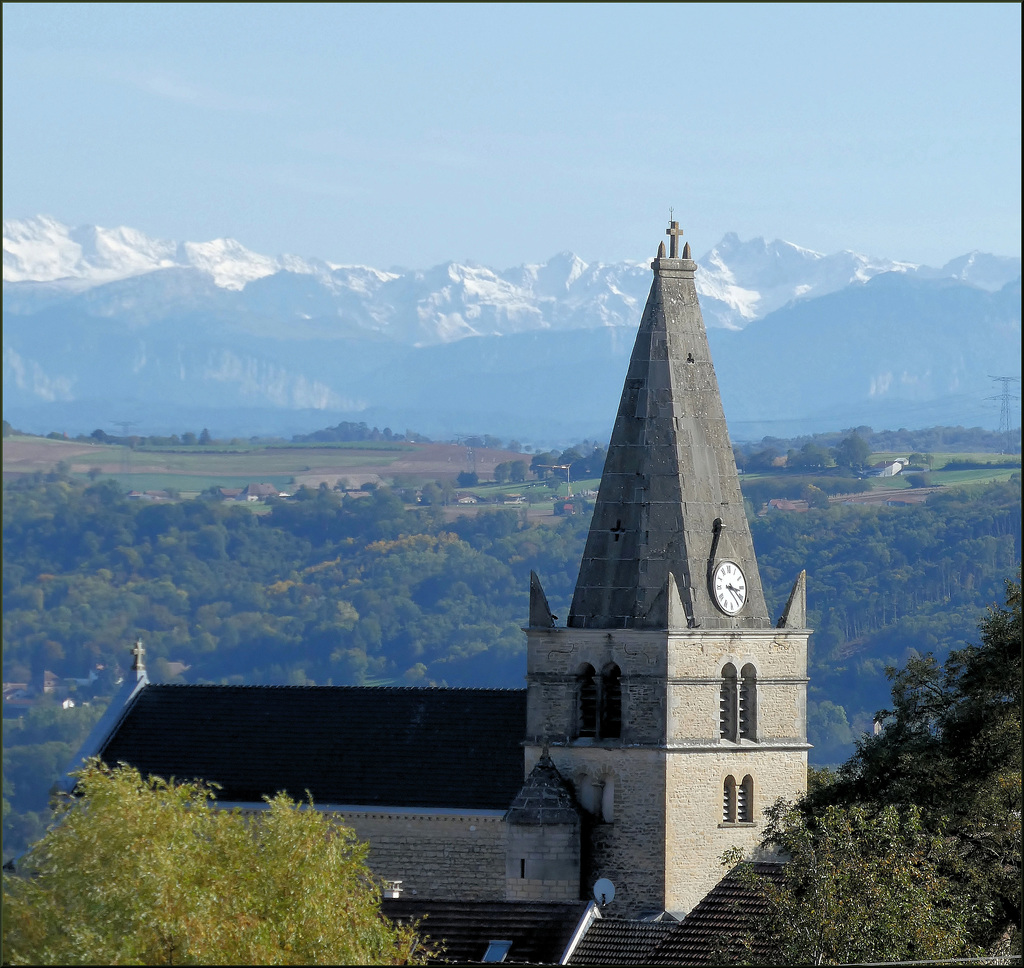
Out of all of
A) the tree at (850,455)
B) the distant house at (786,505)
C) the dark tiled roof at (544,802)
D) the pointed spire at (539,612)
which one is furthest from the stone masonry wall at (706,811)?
the tree at (850,455)

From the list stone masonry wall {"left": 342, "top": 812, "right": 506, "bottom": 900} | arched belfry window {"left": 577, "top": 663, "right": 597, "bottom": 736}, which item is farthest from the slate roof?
arched belfry window {"left": 577, "top": 663, "right": 597, "bottom": 736}

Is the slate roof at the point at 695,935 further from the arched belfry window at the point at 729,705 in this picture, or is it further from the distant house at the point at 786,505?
the distant house at the point at 786,505

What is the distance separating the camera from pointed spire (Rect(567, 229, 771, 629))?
5938 centimetres

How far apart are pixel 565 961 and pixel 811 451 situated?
154m

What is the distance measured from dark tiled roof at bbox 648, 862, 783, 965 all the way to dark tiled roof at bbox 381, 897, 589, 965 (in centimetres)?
193

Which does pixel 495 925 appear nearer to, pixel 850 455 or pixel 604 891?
pixel 604 891

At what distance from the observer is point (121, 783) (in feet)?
129

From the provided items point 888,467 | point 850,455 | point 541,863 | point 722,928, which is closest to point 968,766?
point 722,928

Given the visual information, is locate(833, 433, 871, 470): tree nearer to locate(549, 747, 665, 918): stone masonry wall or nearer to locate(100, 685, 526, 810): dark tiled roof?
locate(100, 685, 526, 810): dark tiled roof

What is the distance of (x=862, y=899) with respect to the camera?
140ft

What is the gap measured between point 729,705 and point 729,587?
8.68 feet

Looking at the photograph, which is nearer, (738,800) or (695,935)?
(695,935)

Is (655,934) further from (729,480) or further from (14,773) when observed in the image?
(14,773)

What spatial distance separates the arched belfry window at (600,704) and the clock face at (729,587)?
9.25 ft
